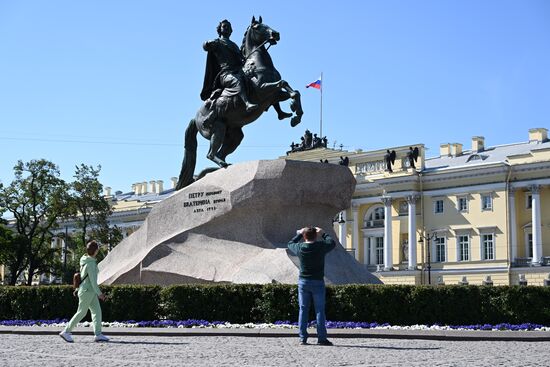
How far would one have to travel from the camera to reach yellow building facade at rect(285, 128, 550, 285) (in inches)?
2692

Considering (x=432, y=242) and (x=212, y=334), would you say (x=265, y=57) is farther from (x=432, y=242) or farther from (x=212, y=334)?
(x=432, y=242)

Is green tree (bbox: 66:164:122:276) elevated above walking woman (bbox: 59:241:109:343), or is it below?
above

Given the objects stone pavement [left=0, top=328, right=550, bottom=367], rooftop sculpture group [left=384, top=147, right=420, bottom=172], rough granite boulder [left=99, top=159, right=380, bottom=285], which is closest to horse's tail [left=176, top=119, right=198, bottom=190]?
rough granite boulder [left=99, top=159, right=380, bottom=285]

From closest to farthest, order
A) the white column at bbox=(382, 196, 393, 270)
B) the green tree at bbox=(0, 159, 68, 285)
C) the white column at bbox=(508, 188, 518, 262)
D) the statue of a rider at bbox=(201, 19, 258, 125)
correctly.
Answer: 1. the statue of a rider at bbox=(201, 19, 258, 125)
2. the green tree at bbox=(0, 159, 68, 285)
3. the white column at bbox=(508, 188, 518, 262)
4. the white column at bbox=(382, 196, 393, 270)

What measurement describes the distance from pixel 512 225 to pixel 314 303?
60740 mm

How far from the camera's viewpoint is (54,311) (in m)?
16.9

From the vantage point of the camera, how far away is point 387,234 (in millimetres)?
77188

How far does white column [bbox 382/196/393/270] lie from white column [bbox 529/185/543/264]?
40.9 feet

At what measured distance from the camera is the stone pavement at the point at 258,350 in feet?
31.6

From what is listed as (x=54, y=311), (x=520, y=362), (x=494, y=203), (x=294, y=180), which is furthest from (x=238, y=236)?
(x=494, y=203)

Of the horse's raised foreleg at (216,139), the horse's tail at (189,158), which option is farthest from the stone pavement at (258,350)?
the horse's tail at (189,158)

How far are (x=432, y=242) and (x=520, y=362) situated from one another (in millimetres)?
65477

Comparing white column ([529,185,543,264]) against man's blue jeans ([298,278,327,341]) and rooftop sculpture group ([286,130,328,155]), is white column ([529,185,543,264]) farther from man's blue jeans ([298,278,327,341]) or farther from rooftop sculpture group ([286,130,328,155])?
man's blue jeans ([298,278,327,341])

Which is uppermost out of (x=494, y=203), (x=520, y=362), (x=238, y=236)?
(x=494, y=203)
